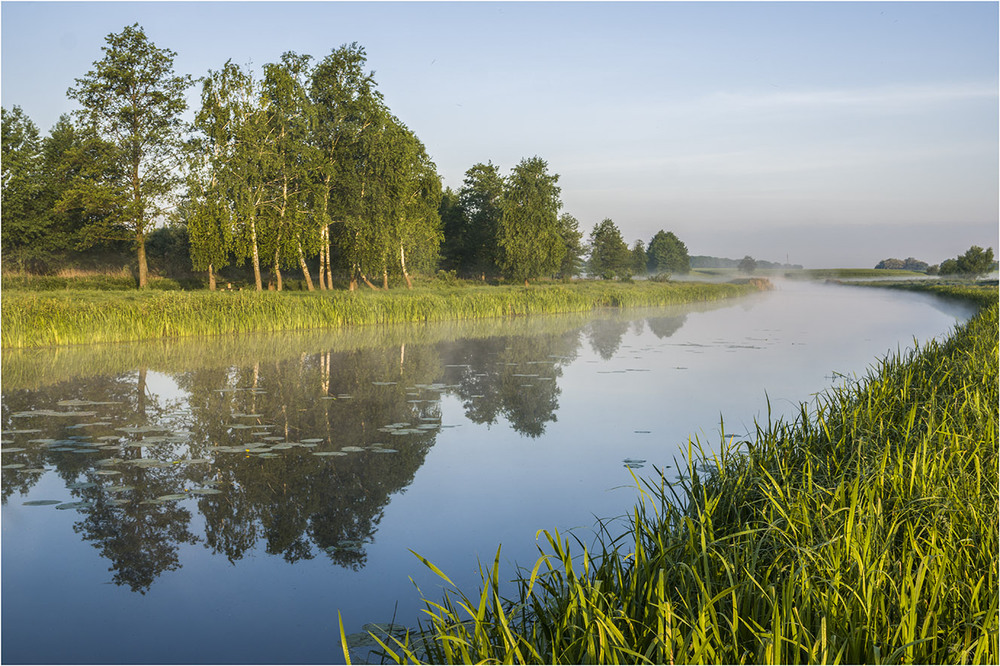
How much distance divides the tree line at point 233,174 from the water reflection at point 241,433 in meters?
15.5

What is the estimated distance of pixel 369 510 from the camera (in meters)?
5.41

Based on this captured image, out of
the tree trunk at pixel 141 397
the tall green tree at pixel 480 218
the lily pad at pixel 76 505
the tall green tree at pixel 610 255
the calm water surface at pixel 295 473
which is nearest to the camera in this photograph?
the calm water surface at pixel 295 473

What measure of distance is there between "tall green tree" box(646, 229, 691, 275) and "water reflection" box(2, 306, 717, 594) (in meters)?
86.1

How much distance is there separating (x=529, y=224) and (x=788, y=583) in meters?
42.1

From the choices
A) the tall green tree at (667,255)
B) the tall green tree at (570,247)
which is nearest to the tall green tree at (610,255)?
the tall green tree at (570,247)

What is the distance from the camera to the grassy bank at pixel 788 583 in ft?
8.05

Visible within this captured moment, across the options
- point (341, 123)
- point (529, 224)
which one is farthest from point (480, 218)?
point (341, 123)

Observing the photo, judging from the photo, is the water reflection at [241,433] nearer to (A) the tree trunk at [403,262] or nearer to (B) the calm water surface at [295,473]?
(B) the calm water surface at [295,473]

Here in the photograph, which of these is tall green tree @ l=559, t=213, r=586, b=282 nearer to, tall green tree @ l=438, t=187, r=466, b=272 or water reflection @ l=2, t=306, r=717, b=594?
tall green tree @ l=438, t=187, r=466, b=272

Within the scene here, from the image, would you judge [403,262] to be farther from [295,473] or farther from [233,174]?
[295,473]

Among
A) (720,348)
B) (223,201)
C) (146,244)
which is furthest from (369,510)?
(146,244)

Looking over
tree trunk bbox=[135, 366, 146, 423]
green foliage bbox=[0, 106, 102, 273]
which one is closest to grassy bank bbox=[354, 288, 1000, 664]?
→ tree trunk bbox=[135, 366, 146, 423]

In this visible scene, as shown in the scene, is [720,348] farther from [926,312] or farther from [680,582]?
[926,312]

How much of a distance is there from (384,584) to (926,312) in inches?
1205
